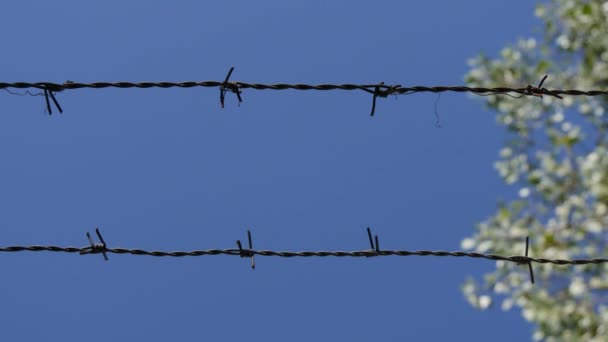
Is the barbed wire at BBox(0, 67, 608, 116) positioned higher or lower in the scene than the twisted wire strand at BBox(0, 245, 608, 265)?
higher

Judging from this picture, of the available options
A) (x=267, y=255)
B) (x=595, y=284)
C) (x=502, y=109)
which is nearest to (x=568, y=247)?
(x=595, y=284)

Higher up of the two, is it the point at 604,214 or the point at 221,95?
the point at 221,95

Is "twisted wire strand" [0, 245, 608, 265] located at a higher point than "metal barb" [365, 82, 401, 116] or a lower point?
lower

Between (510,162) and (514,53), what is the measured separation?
1156mm

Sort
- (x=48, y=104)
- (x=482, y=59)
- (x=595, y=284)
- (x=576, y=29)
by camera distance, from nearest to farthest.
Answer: (x=48, y=104)
(x=595, y=284)
(x=576, y=29)
(x=482, y=59)

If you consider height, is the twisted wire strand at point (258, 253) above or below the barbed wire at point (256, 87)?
below

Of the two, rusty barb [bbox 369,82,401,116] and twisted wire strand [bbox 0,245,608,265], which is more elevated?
rusty barb [bbox 369,82,401,116]

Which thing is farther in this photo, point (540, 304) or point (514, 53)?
point (514, 53)

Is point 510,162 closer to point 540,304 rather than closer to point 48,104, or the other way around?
point 540,304

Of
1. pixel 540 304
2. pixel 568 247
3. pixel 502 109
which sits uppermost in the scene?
pixel 502 109

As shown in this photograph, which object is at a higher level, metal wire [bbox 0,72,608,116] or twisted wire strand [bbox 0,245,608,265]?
metal wire [bbox 0,72,608,116]

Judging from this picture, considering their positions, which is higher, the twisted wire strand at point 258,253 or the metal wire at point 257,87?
the metal wire at point 257,87

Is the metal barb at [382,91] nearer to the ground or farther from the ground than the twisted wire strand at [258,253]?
farther from the ground

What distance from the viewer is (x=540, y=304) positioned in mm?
7672
